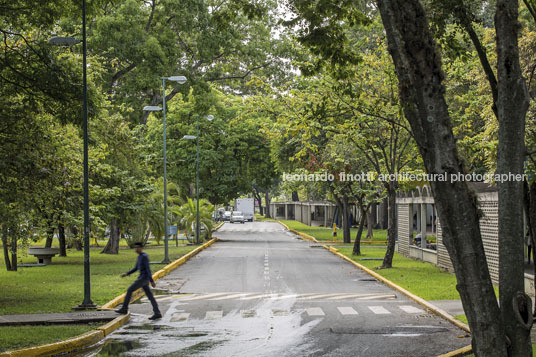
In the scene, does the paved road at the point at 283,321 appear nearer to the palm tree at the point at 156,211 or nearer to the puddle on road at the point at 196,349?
the puddle on road at the point at 196,349

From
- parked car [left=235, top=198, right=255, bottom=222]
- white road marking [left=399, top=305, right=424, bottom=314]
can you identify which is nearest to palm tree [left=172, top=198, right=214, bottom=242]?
white road marking [left=399, top=305, right=424, bottom=314]

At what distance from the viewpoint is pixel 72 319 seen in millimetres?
13836

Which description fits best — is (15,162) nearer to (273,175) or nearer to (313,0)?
(313,0)

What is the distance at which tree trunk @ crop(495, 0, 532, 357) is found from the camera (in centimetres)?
773

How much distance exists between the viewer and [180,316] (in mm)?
15102

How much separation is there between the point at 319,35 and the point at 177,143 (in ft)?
132

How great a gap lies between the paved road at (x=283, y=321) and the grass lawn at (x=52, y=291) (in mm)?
1137

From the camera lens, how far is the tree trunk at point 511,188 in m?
7.73

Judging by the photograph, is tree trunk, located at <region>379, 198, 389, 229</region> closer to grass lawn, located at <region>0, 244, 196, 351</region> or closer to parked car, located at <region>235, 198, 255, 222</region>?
grass lawn, located at <region>0, 244, 196, 351</region>

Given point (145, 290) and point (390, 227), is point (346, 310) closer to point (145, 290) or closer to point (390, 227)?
point (145, 290)

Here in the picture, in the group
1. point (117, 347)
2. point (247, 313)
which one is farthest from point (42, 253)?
point (117, 347)

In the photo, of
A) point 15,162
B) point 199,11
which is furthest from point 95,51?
point 15,162

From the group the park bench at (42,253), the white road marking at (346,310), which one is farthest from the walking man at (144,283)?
the park bench at (42,253)

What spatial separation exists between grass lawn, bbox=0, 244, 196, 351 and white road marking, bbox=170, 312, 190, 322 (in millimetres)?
1906
